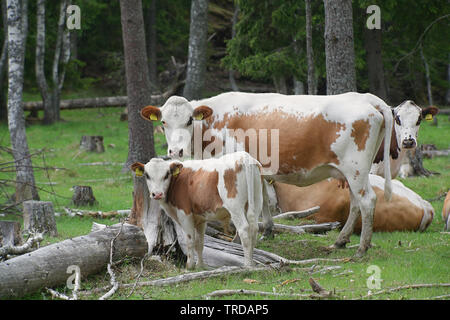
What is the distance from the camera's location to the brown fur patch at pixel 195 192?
7230mm

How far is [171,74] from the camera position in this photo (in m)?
34.5

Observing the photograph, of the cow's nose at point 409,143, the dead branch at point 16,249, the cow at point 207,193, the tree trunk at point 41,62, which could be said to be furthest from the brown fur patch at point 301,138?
the tree trunk at point 41,62

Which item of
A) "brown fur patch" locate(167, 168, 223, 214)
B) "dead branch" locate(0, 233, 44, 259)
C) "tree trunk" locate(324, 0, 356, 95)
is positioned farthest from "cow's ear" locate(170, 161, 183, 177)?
"tree trunk" locate(324, 0, 356, 95)

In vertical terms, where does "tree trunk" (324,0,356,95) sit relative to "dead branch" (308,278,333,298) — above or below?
above

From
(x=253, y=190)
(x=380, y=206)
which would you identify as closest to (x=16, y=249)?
(x=253, y=190)

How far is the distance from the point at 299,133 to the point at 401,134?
3.67 meters

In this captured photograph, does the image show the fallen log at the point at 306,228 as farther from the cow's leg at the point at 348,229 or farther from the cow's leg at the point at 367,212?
the cow's leg at the point at 367,212

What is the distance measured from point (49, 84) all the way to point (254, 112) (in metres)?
21.1

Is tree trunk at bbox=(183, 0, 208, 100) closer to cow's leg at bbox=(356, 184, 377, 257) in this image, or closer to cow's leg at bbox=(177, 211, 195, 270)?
cow's leg at bbox=(356, 184, 377, 257)

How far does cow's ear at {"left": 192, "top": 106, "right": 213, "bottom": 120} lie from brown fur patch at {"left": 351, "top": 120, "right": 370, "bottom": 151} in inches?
72.5

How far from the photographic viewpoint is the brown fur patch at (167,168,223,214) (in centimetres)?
723

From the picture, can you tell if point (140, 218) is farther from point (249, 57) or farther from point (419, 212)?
point (249, 57)

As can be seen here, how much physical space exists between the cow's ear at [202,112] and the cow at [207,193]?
2.83 ft
